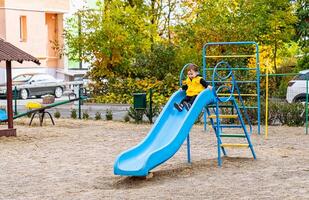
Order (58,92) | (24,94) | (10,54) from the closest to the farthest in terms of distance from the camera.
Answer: (10,54), (24,94), (58,92)

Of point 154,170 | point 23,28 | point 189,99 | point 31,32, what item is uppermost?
point 23,28

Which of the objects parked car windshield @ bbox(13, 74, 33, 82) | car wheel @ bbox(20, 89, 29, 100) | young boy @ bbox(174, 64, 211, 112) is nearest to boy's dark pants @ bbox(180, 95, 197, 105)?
young boy @ bbox(174, 64, 211, 112)

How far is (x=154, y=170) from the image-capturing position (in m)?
12.3

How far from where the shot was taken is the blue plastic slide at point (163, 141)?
11.2m

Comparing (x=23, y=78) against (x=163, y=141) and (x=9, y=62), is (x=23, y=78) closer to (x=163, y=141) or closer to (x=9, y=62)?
(x=9, y=62)

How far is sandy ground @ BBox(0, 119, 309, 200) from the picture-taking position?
10055 mm

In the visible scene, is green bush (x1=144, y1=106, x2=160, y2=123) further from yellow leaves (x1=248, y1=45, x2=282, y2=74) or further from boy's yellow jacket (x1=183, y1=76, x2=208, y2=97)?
yellow leaves (x1=248, y1=45, x2=282, y2=74)

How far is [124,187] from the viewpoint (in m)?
10.9

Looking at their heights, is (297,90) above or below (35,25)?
below

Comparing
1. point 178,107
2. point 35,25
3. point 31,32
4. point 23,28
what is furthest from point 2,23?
point 178,107

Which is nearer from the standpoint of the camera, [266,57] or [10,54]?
[10,54]

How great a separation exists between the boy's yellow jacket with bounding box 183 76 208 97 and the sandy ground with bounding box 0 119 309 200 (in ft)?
4.19

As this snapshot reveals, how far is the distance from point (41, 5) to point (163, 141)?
37.3 meters

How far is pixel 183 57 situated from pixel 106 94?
11.7ft
